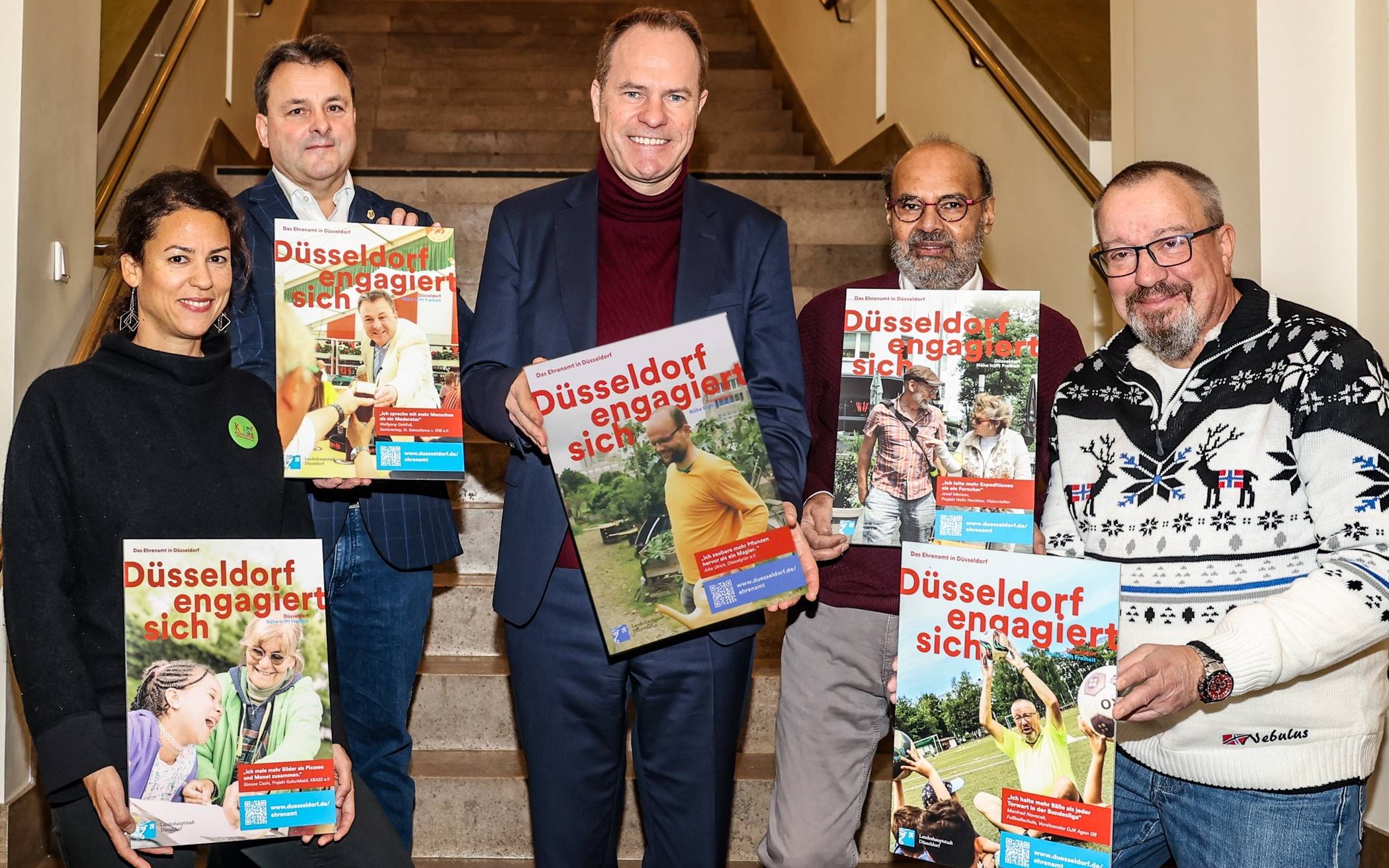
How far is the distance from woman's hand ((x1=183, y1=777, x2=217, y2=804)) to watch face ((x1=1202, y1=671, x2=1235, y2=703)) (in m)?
1.41

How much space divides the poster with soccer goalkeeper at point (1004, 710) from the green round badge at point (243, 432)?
1.05 metres

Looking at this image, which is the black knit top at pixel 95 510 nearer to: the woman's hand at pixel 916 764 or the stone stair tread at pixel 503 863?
the woman's hand at pixel 916 764

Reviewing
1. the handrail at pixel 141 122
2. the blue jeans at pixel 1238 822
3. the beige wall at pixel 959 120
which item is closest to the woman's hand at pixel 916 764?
the blue jeans at pixel 1238 822

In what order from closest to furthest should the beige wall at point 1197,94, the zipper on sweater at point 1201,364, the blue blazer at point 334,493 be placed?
the zipper on sweater at point 1201,364
the blue blazer at point 334,493
the beige wall at point 1197,94

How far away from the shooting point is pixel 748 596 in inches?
72.0

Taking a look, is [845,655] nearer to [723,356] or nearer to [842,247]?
[723,356]

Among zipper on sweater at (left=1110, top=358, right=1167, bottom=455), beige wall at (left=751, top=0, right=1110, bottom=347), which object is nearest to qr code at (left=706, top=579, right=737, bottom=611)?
zipper on sweater at (left=1110, top=358, right=1167, bottom=455)

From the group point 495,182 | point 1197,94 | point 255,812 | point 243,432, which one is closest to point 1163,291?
point 1197,94

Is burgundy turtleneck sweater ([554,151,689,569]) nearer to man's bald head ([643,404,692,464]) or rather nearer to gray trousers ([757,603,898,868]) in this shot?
man's bald head ([643,404,692,464])

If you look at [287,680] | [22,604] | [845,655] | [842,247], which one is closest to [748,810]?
[845,655]

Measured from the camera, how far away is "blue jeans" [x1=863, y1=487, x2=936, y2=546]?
2.00 meters

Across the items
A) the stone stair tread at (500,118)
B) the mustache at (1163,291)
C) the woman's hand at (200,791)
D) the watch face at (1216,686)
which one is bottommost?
the woman's hand at (200,791)

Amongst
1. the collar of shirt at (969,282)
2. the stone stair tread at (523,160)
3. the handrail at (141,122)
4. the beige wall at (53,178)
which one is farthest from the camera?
the stone stair tread at (523,160)

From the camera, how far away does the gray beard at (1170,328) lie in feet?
6.23
